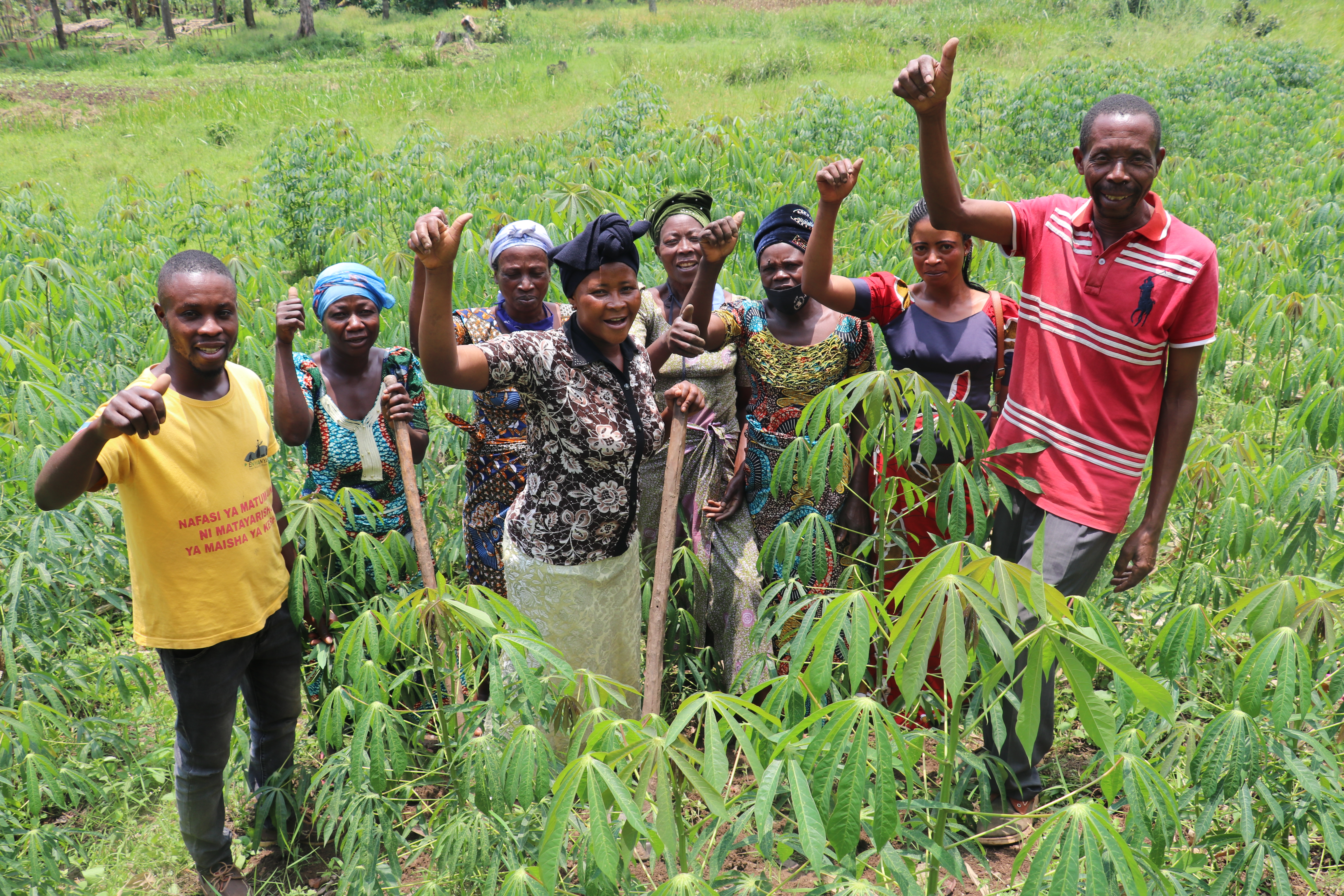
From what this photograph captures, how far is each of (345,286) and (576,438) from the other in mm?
889

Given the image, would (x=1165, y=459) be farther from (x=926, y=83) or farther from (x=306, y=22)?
(x=306, y=22)

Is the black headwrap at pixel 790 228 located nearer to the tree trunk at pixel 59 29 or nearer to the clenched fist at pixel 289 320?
the clenched fist at pixel 289 320

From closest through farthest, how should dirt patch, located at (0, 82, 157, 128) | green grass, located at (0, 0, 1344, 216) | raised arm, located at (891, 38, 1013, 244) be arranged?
raised arm, located at (891, 38, 1013, 244)
green grass, located at (0, 0, 1344, 216)
dirt patch, located at (0, 82, 157, 128)

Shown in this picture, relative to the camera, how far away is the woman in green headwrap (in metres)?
2.82

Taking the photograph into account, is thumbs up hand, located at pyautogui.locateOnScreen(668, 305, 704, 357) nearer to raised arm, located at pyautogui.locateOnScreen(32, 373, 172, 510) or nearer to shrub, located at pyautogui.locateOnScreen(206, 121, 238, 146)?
raised arm, located at pyautogui.locateOnScreen(32, 373, 172, 510)

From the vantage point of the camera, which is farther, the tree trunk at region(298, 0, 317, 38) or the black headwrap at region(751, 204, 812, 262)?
the tree trunk at region(298, 0, 317, 38)

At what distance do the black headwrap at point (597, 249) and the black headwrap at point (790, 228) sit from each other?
0.72 m

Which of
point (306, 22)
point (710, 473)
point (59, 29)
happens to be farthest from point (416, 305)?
point (59, 29)

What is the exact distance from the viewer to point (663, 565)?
6.35 feet

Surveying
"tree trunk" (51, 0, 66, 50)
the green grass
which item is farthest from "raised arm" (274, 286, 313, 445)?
"tree trunk" (51, 0, 66, 50)

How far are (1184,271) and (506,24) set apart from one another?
27.3 metres

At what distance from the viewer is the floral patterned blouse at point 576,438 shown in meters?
2.12

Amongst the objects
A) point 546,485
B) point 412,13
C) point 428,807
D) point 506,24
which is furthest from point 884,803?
point 412,13

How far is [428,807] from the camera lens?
1.91m
